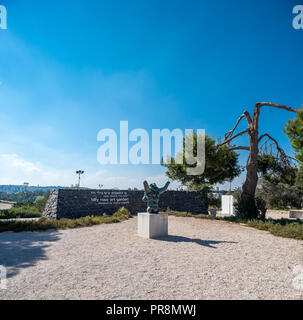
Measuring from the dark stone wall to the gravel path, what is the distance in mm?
5237

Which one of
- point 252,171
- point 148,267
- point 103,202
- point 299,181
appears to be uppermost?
point 252,171

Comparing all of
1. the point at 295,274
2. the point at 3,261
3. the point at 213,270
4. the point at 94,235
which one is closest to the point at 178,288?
the point at 213,270

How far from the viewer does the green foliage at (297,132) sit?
11117 millimetres

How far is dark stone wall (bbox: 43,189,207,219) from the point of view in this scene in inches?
510

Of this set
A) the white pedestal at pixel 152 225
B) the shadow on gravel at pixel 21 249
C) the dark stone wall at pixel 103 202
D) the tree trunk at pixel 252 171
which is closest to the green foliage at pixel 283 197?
the dark stone wall at pixel 103 202

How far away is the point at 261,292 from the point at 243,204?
34.2ft

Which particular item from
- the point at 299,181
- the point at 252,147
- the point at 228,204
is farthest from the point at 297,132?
the point at 299,181

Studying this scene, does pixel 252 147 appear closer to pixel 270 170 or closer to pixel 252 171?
pixel 252 171

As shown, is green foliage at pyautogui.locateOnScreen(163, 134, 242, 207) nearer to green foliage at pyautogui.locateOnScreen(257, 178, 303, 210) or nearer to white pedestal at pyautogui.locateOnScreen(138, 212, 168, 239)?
white pedestal at pyautogui.locateOnScreen(138, 212, 168, 239)

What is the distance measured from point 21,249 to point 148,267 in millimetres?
3761

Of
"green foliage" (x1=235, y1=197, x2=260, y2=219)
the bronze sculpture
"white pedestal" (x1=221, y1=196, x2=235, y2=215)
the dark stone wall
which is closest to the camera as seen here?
the bronze sculpture

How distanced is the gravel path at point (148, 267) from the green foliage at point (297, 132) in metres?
5.77

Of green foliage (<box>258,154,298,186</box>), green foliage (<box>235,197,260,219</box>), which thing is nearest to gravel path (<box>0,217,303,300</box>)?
green foliage (<box>235,197,260,219</box>)

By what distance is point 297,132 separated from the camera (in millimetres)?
11281
